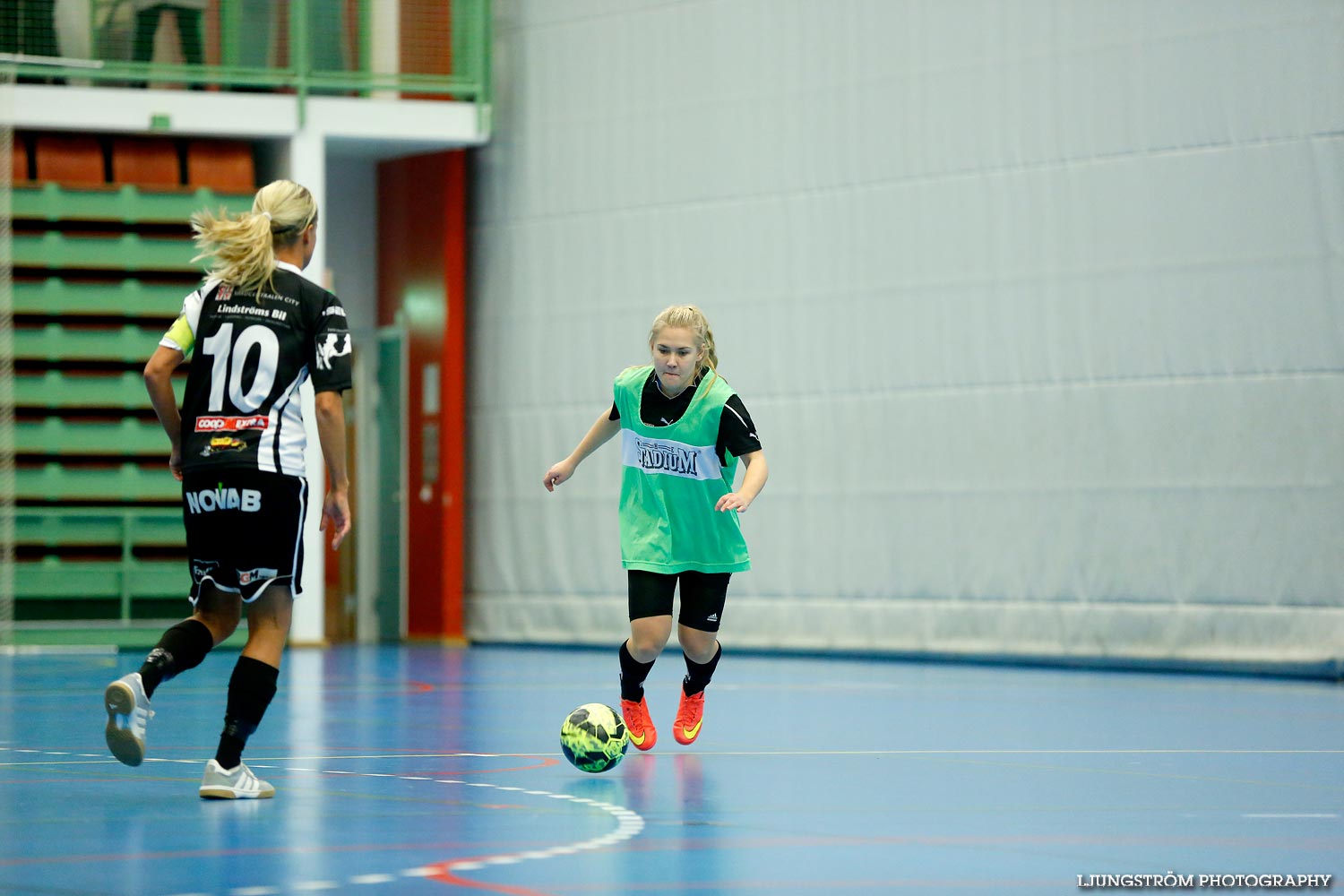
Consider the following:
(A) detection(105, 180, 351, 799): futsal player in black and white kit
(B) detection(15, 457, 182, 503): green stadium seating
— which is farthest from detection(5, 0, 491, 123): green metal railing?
(A) detection(105, 180, 351, 799): futsal player in black and white kit

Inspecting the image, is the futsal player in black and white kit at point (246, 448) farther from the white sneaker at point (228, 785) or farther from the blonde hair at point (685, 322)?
the blonde hair at point (685, 322)

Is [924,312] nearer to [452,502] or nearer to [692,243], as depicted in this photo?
[692,243]

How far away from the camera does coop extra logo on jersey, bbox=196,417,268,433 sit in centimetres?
548

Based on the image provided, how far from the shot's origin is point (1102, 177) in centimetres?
1242

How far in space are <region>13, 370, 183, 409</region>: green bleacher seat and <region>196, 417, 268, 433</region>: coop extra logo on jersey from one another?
9.53 metres

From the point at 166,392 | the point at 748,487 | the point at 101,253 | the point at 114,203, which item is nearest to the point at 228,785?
the point at 166,392

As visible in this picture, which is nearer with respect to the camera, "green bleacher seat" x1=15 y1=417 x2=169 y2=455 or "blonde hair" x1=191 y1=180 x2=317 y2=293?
"blonde hair" x1=191 y1=180 x2=317 y2=293

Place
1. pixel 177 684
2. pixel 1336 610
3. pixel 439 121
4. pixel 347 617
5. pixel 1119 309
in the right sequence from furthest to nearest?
1. pixel 347 617
2. pixel 439 121
3. pixel 1119 309
4. pixel 1336 610
5. pixel 177 684

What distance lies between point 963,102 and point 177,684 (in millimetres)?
6894

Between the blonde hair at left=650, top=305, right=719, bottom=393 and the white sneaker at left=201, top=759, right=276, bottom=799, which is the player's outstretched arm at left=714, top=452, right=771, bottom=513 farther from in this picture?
the white sneaker at left=201, top=759, right=276, bottom=799

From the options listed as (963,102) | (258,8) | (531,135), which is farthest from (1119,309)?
(258,8)

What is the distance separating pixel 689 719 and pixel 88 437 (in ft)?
30.0

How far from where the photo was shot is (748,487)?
21.5 ft

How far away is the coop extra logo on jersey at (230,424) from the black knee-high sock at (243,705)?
27.3 inches
